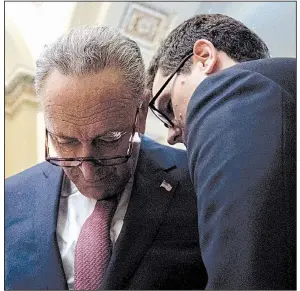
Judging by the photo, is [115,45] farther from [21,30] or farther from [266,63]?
[266,63]

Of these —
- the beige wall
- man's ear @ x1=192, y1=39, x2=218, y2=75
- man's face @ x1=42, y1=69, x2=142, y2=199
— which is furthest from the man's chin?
man's ear @ x1=192, y1=39, x2=218, y2=75

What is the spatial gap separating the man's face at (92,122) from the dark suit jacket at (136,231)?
0.14 feet

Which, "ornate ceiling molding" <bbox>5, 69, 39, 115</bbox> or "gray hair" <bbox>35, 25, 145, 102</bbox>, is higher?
"gray hair" <bbox>35, 25, 145, 102</bbox>

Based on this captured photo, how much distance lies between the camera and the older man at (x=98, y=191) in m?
1.09

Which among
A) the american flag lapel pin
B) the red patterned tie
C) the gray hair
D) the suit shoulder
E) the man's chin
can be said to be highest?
the gray hair

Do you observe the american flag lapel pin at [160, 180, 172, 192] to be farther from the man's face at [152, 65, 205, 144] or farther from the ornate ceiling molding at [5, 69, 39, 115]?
the ornate ceiling molding at [5, 69, 39, 115]

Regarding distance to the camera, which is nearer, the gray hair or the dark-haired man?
the dark-haired man

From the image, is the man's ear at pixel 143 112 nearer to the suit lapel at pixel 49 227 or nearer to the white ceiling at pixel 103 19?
the white ceiling at pixel 103 19

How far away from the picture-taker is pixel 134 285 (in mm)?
1083

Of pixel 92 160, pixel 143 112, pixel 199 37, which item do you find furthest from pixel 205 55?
pixel 92 160

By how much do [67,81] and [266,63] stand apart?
0.35 metres

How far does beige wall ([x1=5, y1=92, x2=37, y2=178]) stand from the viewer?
3.73 feet

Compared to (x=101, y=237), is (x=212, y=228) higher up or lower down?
higher up
